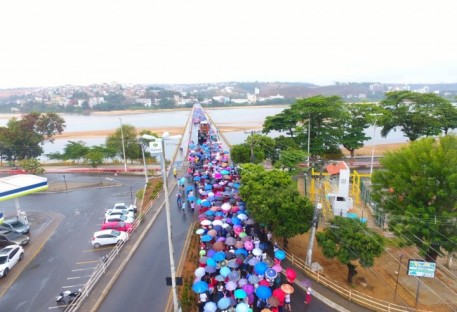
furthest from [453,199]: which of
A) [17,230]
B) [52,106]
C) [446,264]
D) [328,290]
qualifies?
[52,106]

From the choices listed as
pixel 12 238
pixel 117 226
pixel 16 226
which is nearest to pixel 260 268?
pixel 117 226

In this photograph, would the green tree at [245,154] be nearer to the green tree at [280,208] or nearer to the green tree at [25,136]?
the green tree at [280,208]

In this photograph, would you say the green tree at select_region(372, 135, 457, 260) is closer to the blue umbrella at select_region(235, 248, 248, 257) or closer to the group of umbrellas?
the group of umbrellas

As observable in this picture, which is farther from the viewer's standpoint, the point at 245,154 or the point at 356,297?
the point at 245,154

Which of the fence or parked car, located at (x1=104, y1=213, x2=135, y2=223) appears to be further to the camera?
parked car, located at (x1=104, y1=213, x2=135, y2=223)

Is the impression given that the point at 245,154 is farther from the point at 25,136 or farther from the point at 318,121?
the point at 25,136

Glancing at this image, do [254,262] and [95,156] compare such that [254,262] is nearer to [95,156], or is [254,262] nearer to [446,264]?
[446,264]

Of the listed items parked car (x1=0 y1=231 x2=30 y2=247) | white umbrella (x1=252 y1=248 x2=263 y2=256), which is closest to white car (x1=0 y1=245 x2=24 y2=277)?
parked car (x1=0 y1=231 x2=30 y2=247)
